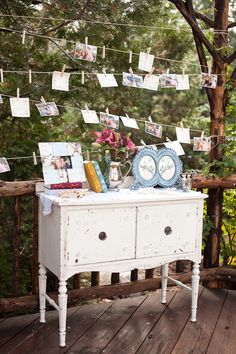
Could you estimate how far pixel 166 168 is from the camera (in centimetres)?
313

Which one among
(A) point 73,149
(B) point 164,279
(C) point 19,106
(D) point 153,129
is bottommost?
(B) point 164,279

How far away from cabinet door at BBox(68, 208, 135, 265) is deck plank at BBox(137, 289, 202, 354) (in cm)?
52

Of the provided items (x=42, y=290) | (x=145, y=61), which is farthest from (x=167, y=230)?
(x=145, y=61)

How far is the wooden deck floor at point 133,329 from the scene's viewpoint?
8.68 feet

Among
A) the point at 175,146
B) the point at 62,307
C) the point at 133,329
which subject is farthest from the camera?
the point at 175,146

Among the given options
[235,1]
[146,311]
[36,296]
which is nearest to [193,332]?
[146,311]

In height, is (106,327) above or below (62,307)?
below

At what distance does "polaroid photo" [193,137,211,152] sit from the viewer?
3422 millimetres

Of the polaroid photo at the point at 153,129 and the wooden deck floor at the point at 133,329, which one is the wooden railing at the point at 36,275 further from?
the polaroid photo at the point at 153,129

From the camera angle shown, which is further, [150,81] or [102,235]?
[150,81]

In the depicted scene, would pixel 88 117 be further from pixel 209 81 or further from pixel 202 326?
pixel 202 326

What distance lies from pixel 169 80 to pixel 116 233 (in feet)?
3.98

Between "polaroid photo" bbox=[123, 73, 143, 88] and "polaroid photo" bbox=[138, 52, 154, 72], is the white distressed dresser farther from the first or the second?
"polaroid photo" bbox=[138, 52, 154, 72]

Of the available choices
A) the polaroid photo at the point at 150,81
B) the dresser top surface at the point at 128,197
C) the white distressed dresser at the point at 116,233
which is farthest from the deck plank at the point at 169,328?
the polaroid photo at the point at 150,81
